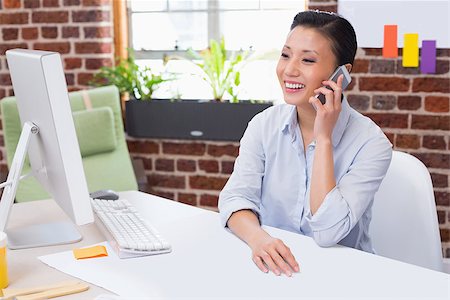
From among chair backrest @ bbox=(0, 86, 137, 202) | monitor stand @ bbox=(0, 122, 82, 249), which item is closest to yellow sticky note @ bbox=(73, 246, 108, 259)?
monitor stand @ bbox=(0, 122, 82, 249)

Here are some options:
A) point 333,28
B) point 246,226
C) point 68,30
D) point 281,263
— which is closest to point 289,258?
point 281,263

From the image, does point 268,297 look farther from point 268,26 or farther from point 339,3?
point 268,26

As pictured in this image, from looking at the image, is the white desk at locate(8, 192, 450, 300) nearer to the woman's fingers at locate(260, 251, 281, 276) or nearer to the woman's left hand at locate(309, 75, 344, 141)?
the woman's fingers at locate(260, 251, 281, 276)

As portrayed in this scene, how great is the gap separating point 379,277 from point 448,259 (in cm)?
180

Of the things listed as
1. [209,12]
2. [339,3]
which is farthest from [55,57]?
[209,12]

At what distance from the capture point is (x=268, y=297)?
128cm

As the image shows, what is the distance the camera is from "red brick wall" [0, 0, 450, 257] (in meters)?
2.97

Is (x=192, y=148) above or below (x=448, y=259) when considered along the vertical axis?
above

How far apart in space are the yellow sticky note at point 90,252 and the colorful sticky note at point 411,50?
182 cm

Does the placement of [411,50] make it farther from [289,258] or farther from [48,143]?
[48,143]

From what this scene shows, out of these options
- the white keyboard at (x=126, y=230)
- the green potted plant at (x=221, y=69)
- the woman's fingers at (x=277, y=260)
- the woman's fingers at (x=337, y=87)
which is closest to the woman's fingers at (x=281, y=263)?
the woman's fingers at (x=277, y=260)

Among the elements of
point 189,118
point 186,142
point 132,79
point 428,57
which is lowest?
point 186,142

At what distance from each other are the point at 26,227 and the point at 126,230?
34 centimetres

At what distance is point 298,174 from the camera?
185cm
